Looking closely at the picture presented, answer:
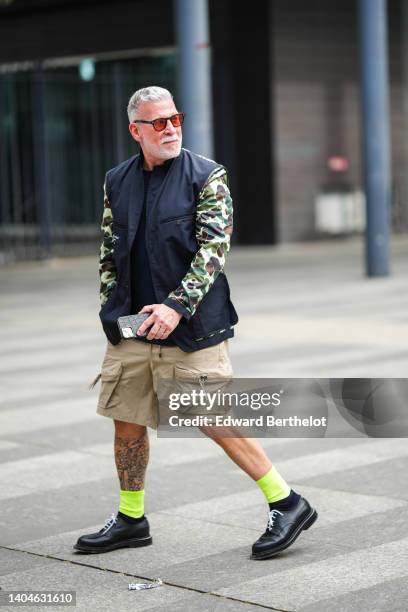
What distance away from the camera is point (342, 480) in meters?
6.44

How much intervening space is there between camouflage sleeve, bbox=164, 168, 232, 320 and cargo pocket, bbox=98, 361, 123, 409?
0.41 metres

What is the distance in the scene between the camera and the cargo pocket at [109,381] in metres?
5.19

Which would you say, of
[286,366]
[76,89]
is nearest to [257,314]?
[286,366]

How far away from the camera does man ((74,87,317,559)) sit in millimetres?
5051

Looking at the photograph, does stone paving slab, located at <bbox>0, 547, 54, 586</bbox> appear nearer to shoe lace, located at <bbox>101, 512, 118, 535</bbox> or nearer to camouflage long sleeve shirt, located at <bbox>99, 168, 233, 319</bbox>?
shoe lace, located at <bbox>101, 512, 118, 535</bbox>

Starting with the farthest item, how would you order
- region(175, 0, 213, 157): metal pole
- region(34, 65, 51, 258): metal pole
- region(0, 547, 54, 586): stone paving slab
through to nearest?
region(34, 65, 51, 258): metal pole
region(175, 0, 213, 157): metal pole
region(0, 547, 54, 586): stone paving slab

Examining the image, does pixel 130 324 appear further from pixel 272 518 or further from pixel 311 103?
pixel 311 103

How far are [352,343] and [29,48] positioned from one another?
16790mm

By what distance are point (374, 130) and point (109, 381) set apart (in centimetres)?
1267

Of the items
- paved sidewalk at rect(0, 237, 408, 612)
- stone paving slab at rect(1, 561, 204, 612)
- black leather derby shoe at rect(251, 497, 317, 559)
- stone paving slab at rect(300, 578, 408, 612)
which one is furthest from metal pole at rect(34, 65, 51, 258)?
stone paving slab at rect(300, 578, 408, 612)

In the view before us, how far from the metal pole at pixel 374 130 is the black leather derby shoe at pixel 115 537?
1228cm

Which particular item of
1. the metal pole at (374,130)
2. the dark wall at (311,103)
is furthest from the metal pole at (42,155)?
the metal pole at (374,130)

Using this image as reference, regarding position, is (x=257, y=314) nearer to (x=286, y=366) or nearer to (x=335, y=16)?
(x=286, y=366)

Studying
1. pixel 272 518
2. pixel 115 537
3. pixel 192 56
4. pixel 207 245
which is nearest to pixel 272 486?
pixel 272 518
